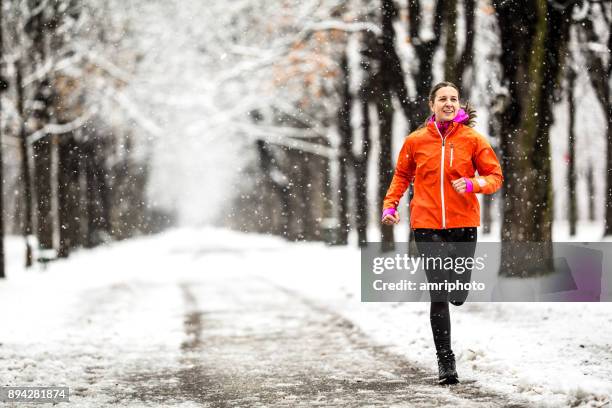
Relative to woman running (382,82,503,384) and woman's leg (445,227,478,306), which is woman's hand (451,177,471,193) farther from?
woman's leg (445,227,478,306)

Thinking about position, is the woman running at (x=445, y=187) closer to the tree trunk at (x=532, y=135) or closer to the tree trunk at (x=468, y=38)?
the tree trunk at (x=532, y=135)

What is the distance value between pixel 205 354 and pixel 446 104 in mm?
3774

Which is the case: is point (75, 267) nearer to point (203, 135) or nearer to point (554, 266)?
point (203, 135)

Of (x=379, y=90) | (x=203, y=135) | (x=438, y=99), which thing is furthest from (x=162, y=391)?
(x=203, y=135)

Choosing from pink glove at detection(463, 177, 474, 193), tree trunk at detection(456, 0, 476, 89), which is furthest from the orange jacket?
tree trunk at detection(456, 0, 476, 89)

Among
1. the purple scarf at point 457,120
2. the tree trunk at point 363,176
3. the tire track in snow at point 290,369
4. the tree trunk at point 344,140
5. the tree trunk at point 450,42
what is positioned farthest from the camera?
the tree trunk at point 344,140

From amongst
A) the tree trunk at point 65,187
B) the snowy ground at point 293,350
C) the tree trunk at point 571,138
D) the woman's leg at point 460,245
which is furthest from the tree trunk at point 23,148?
the woman's leg at point 460,245

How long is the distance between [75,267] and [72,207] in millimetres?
7416

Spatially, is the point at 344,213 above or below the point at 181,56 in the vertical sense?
below

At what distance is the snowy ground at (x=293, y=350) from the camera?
19.0 ft

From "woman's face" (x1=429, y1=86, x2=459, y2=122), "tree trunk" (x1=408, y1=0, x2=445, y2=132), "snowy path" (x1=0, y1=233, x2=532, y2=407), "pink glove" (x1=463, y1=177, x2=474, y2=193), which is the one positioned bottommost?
"snowy path" (x1=0, y1=233, x2=532, y2=407)

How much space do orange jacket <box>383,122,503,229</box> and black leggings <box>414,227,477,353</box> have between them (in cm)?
7

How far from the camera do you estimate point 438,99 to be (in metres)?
5.80

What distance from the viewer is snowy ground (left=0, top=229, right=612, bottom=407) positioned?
228 inches
